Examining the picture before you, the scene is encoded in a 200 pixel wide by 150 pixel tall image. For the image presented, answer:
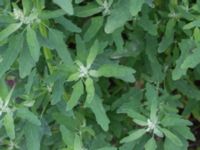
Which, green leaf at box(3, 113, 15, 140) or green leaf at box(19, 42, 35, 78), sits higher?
green leaf at box(19, 42, 35, 78)

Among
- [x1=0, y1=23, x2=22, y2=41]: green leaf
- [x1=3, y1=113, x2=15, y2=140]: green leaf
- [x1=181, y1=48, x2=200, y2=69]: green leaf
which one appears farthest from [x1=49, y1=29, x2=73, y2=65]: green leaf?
[x1=181, y1=48, x2=200, y2=69]: green leaf

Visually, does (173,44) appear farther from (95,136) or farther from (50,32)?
(50,32)

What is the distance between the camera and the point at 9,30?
1431 millimetres

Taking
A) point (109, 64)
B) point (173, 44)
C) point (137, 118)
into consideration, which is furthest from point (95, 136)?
point (173, 44)

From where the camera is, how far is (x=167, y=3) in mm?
1903

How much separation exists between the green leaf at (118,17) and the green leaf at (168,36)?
28 centimetres

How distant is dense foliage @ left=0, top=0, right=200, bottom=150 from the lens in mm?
1485

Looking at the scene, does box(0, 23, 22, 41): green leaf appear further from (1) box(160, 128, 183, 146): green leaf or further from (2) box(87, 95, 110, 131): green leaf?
(1) box(160, 128, 183, 146): green leaf

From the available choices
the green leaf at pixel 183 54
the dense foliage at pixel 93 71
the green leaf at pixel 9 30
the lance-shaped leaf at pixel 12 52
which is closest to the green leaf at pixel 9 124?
the dense foliage at pixel 93 71

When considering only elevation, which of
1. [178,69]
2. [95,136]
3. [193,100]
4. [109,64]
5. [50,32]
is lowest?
[193,100]

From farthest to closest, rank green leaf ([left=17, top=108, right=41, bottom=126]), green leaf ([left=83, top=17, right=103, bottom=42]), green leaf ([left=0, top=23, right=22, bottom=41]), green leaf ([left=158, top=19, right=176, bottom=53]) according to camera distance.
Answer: green leaf ([left=158, top=19, right=176, bottom=53])
green leaf ([left=83, top=17, right=103, bottom=42])
green leaf ([left=17, top=108, right=41, bottom=126])
green leaf ([left=0, top=23, right=22, bottom=41])

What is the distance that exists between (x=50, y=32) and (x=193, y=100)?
71 cm

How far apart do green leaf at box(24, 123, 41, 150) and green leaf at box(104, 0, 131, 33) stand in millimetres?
357

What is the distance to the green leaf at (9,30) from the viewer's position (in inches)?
56.1
